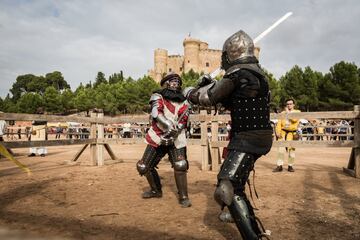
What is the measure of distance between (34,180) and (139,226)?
11.3ft

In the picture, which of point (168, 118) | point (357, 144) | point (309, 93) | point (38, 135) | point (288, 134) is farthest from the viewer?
point (309, 93)

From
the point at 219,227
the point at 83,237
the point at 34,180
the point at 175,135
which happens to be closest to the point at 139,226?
the point at 83,237

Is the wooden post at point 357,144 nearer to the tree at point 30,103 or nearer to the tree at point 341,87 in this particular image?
the tree at point 341,87

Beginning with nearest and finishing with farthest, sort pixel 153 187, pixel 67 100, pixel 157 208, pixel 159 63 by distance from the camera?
pixel 157 208 → pixel 153 187 → pixel 67 100 → pixel 159 63

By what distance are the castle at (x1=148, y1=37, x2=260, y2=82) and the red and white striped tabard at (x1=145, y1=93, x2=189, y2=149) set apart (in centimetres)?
8280

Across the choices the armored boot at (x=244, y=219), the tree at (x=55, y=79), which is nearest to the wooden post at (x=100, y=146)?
the armored boot at (x=244, y=219)

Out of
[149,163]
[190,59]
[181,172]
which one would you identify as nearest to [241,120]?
[181,172]

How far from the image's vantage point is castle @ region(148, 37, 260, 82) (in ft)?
294

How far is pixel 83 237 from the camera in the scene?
10.2 ft

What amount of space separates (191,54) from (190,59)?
154 centimetres

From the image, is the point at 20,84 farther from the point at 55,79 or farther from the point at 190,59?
the point at 190,59

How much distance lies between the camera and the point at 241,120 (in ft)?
9.18

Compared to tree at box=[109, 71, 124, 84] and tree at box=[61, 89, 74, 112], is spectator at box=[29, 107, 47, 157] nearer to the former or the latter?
tree at box=[61, 89, 74, 112]

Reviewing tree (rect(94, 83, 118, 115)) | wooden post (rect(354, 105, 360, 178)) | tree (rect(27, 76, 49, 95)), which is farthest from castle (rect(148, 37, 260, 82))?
wooden post (rect(354, 105, 360, 178))
